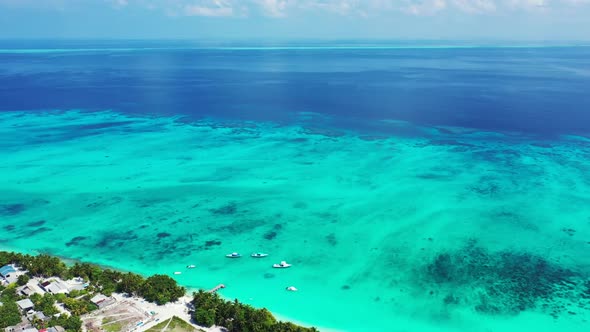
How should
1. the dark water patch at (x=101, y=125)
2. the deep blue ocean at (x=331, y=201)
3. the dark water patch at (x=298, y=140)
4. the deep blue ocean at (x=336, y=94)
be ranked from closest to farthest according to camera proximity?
the deep blue ocean at (x=331, y=201) → the dark water patch at (x=298, y=140) → the dark water patch at (x=101, y=125) → the deep blue ocean at (x=336, y=94)

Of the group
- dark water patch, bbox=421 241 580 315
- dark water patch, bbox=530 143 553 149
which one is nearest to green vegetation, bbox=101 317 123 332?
dark water patch, bbox=421 241 580 315

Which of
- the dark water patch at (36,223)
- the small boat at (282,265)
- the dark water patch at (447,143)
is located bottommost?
the small boat at (282,265)

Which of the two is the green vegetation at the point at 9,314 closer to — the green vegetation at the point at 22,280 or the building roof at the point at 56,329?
the building roof at the point at 56,329

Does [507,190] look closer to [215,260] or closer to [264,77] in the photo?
[215,260]

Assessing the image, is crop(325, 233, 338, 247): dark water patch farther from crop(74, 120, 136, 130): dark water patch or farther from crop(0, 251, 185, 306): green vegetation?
crop(74, 120, 136, 130): dark water patch

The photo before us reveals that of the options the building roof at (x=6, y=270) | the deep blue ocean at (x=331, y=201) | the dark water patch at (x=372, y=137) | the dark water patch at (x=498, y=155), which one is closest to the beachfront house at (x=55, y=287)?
the building roof at (x=6, y=270)

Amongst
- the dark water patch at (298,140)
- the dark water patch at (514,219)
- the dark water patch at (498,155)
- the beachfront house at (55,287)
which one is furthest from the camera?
the dark water patch at (298,140)

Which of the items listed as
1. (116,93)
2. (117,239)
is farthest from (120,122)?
(117,239)
